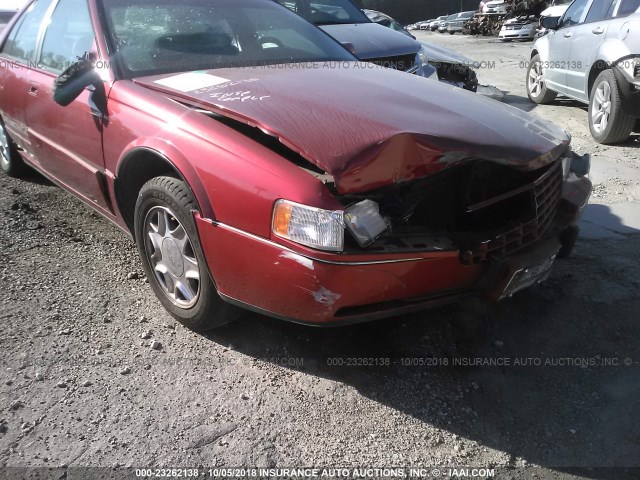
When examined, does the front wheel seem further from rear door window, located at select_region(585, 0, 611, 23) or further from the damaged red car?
the damaged red car

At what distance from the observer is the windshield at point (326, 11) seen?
680 cm

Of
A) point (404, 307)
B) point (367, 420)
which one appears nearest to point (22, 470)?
point (367, 420)

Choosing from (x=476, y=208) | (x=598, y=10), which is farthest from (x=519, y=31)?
(x=476, y=208)

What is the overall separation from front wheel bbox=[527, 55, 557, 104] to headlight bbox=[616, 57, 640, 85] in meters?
2.32

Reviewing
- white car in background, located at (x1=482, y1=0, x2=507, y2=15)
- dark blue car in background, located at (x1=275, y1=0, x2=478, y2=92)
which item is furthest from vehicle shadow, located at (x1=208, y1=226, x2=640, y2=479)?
white car in background, located at (x1=482, y1=0, x2=507, y2=15)

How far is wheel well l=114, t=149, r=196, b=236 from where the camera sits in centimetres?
264

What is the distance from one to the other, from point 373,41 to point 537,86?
3.17 meters

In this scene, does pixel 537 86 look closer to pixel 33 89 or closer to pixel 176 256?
pixel 33 89

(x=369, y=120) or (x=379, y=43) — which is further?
(x=379, y=43)

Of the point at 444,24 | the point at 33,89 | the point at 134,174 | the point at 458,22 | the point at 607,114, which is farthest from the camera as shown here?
the point at 444,24

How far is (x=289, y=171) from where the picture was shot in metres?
2.13

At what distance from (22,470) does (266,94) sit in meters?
1.81

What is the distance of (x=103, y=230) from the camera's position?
389 cm

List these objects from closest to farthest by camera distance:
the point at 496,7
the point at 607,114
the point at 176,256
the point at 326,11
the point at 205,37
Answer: the point at 176,256 < the point at 205,37 < the point at 607,114 < the point at 326,11 < the point at 496,7
